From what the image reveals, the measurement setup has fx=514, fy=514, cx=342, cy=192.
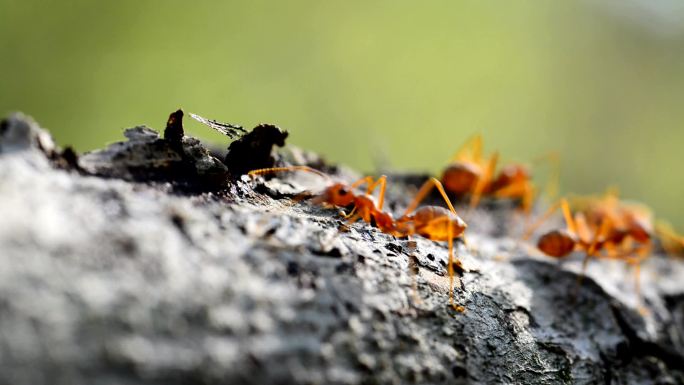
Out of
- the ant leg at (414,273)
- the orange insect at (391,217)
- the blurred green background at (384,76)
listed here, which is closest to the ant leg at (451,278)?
the orange insect at (391,217)

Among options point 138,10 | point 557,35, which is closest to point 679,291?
point 138,10

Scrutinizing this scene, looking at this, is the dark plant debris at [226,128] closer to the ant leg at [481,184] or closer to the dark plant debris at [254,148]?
the dark plant debris at [254,148]

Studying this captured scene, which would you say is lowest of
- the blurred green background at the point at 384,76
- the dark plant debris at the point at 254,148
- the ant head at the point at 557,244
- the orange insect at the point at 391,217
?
the ant head at the point at 557,244

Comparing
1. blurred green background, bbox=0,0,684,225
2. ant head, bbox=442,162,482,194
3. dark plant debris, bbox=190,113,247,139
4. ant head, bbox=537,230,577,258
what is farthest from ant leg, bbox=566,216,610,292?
dark plant debris, bbox=190,113,247,139

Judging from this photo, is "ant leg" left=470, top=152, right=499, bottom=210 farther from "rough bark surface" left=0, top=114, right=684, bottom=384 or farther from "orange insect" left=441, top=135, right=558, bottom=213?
"rough bark surface" left=0, top=114, right=684, bottom=384

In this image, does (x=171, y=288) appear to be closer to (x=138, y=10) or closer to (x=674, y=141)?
(x=138, y=10)
